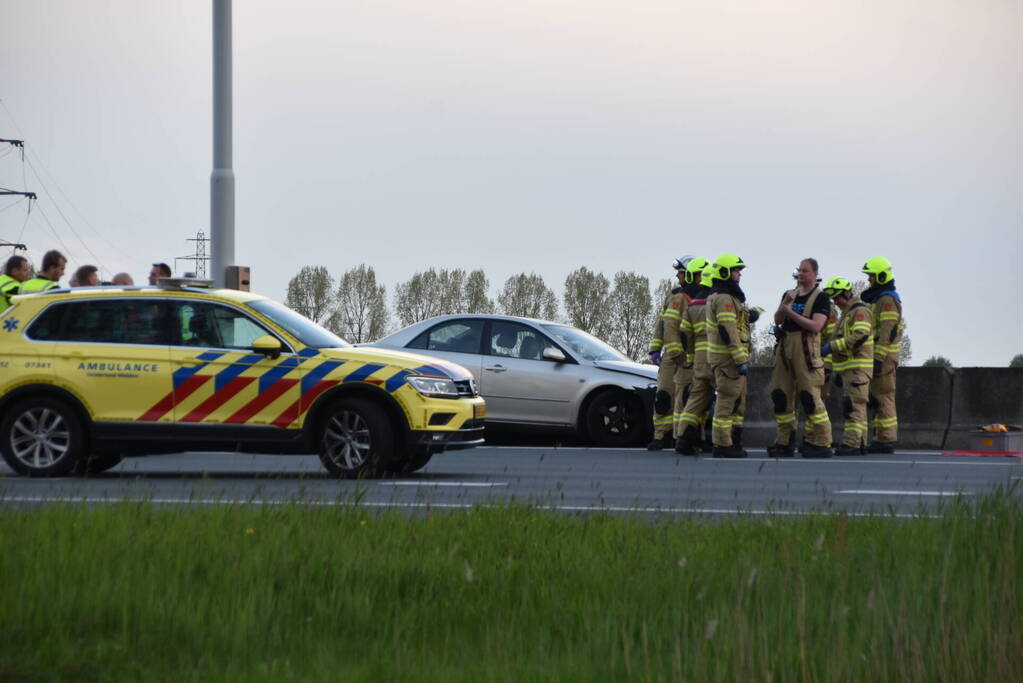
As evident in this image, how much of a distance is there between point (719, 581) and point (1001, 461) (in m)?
11.7

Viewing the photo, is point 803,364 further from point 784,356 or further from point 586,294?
point 586,294

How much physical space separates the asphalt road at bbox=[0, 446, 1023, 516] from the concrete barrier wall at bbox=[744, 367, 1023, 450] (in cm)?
246

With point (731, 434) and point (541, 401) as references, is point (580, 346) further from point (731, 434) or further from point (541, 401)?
point (731, 434)

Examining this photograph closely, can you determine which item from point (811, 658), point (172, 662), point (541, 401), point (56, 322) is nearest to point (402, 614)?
point (172, 662)

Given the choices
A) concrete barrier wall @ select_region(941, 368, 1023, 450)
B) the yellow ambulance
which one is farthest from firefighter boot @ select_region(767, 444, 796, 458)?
the yellow ambulance

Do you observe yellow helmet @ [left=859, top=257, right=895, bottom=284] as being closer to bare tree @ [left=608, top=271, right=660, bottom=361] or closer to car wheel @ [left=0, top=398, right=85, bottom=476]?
car wheel @ [left=0, top=398, right=85, bottom=476]

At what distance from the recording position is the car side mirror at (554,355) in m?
18.9

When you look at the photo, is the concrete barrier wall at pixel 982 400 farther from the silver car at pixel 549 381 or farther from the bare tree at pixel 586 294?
the bare tree at pixel 586 294

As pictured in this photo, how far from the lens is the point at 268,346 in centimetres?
1343

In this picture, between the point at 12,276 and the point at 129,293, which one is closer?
the point at 129,293

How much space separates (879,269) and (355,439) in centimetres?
766

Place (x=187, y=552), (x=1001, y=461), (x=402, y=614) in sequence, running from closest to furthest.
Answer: (x=402, y=614), (x=187, y=552), (x=1001, y=461)

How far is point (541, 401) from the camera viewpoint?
19016mm

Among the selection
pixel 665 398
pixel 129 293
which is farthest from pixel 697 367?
pixel 129 293
